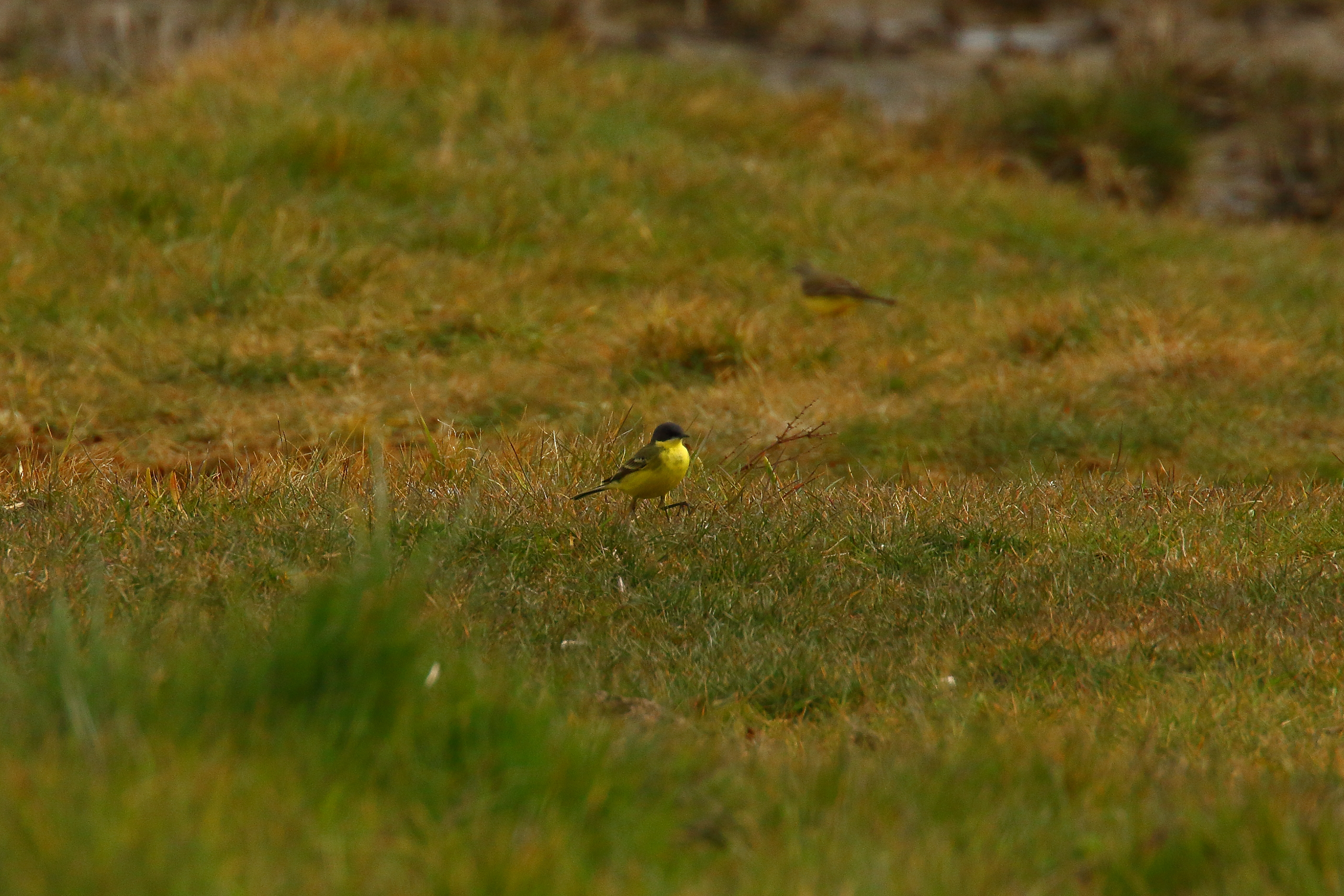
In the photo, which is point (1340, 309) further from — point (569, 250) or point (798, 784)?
point (798, 784)

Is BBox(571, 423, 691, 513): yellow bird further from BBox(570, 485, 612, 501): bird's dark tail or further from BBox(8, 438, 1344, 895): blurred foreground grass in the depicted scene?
BBox(8, 438, 1344, 895): blurred foreground grass

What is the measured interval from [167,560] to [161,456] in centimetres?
270

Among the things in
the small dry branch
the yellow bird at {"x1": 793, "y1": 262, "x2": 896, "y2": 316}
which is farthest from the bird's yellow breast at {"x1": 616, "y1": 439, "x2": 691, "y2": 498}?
the yellow bird at {"x1": 793, "y1": 262, "x2": 896, "y2": 316}

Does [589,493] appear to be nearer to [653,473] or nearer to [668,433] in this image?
[653,473]

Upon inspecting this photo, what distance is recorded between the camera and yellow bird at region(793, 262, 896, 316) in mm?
9133

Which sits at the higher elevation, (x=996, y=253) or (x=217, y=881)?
(x=217, y=881)

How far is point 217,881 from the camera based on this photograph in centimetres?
227

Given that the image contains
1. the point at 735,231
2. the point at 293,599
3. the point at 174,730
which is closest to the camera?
the point at 174,730

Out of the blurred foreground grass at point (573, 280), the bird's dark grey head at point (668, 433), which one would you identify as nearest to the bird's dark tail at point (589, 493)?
the bird's dark grey head at point (668, 433)

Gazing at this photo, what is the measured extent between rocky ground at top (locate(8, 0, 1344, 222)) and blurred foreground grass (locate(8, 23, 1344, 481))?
1.11 meters

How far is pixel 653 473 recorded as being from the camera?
206 inches

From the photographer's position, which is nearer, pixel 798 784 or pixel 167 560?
pixel 798 784

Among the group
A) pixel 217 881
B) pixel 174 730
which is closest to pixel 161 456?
pixel 174 730

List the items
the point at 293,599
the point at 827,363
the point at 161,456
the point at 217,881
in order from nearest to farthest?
the point at 217,881 → the point at 293,599 → the point at 161,456 → the point at 827,363
